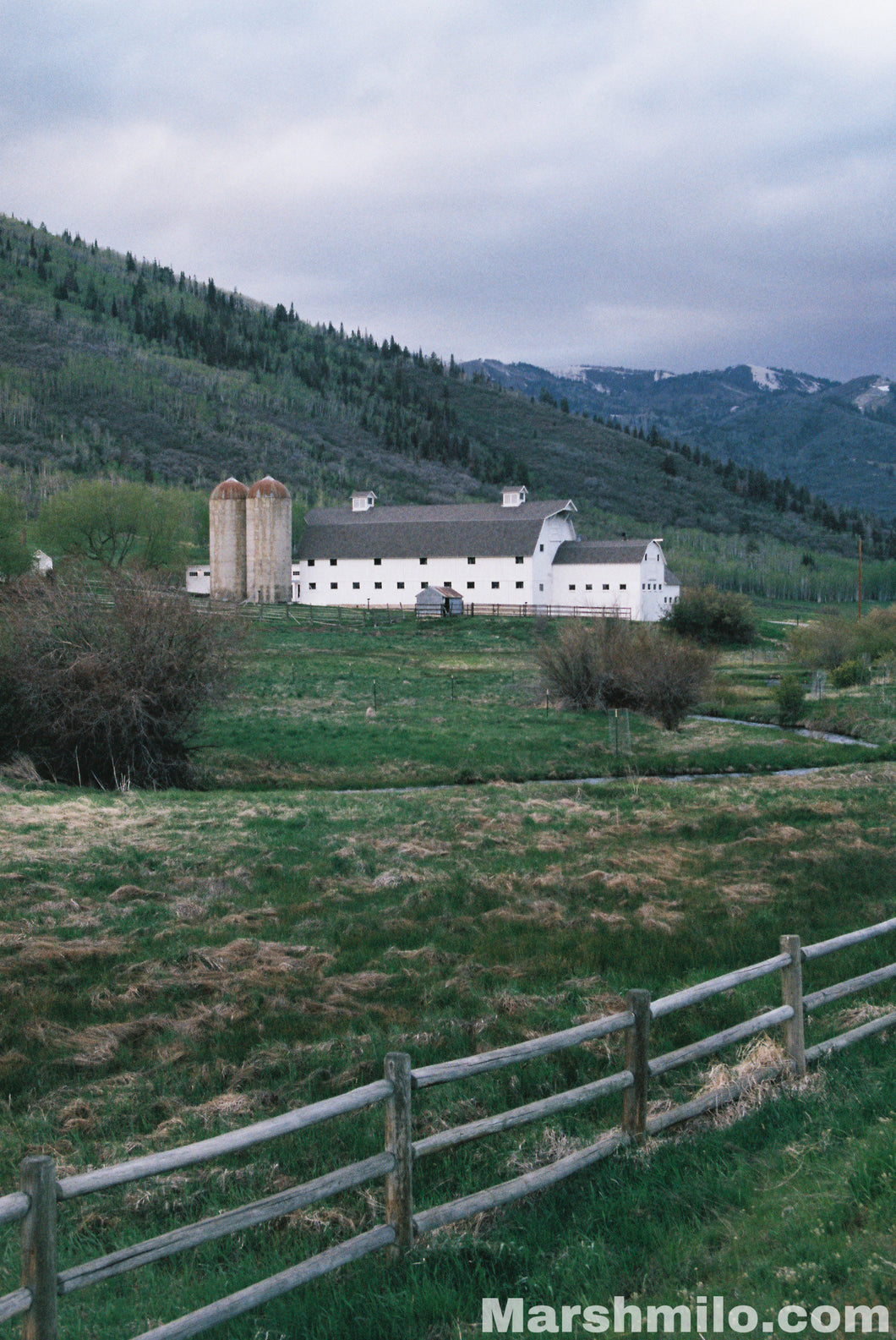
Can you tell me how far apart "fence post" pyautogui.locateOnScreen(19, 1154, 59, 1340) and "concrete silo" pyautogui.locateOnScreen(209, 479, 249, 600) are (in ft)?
260

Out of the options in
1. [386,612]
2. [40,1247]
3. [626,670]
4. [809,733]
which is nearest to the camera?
[40,1247]

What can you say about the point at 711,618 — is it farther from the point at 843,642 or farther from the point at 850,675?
the point at 850,675

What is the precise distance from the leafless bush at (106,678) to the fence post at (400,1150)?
19.8 metres

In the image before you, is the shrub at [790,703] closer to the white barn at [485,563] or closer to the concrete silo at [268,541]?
the white barn at [485,563]

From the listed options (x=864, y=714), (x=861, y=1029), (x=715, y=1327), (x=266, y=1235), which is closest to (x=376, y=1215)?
(x=266, y=1235)

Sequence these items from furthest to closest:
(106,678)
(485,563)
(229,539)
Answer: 1. (229,539)
2. (485,563)
3. (106,678)

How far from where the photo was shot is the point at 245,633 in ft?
85.8

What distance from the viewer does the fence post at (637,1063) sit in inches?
255

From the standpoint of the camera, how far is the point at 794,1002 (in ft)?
24.8

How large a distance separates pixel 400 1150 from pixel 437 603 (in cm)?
7443

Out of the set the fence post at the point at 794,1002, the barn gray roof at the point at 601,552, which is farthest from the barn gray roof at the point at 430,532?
the fence post at the point at 794,1002

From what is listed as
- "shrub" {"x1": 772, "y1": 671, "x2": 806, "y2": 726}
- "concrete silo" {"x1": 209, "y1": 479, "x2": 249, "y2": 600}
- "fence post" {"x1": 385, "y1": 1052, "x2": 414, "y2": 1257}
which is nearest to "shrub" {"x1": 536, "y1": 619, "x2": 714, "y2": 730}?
"shrub" {"x1": 772, "y1": 671, "x2": 806, "y2": 726}

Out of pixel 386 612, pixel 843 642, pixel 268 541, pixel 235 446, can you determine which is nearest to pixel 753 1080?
pixel 843 642

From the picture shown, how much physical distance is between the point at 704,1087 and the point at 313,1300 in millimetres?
3475
